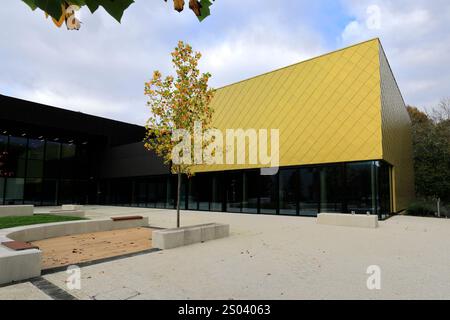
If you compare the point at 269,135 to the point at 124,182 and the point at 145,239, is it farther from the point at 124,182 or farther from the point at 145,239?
the point at 124,182

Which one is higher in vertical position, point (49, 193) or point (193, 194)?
point (193, 194)

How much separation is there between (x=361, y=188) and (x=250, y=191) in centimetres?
748

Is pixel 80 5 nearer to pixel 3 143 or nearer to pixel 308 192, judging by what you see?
pixel 308 192

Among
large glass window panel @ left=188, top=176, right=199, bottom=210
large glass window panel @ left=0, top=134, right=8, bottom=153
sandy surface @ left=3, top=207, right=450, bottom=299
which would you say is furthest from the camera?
large glass window panel @ left=0, top=134, right=8, bottom=153

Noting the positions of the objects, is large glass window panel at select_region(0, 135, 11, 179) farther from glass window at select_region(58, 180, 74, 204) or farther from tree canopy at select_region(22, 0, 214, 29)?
tree canopy at select_region(22, 0, 214, 29)

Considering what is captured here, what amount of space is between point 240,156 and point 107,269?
15684mm

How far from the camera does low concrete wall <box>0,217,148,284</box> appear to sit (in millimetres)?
5113

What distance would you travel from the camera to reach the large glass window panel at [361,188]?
15.5m

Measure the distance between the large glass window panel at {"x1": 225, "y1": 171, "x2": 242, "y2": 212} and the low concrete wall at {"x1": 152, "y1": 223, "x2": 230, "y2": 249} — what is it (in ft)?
36.6

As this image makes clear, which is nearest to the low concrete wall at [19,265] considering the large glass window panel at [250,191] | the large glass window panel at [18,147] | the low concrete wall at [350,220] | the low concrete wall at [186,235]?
the low concrete wall at [186,235]

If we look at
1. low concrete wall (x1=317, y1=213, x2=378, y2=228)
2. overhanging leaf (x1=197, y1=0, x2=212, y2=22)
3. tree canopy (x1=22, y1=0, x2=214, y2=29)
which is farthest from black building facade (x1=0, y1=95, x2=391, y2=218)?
tree canopy (x1=22, y1=0, x2=214, y2=29)

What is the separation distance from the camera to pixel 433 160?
2614 centimetres

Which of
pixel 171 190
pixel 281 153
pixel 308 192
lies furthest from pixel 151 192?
pixel 308 192
